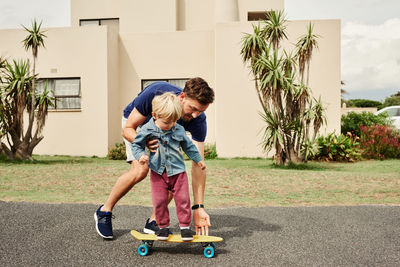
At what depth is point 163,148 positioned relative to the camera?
3.12 meters

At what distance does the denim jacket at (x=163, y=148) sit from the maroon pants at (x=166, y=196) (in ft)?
0.21

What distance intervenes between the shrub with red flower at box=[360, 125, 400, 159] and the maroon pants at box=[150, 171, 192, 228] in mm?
11842

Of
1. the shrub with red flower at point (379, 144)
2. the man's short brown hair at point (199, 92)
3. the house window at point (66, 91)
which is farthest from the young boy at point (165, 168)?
the house window at point (66, 91)

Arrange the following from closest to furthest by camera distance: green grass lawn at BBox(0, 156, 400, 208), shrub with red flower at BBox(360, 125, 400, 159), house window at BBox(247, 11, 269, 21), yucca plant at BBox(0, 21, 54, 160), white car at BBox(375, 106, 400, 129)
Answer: green grass lawn at BBox(0, 156, 400, 208) < yucca plant at BBox(0, 21, 54, 160) < shrub with red flower at BBox(360, 125, 400, 159) < white car at BBox(375, 106, 400, 129) < house window at BBox(247, 11, 269, 21)

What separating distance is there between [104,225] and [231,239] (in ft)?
3.89

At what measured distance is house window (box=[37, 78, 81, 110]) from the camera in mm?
14477

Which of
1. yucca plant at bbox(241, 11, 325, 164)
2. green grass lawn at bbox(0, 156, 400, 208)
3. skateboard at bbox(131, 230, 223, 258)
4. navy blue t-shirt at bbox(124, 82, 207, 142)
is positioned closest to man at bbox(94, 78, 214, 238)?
navy blue t-shirt at bbox(124, 82, 207, 142)

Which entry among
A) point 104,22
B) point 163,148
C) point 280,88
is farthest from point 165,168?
point 104,22

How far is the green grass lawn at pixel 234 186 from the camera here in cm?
614

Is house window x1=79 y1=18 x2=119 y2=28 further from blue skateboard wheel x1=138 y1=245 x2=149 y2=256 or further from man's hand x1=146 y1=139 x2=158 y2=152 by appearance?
blue skateboard wheel x1=138 y1=245 x2=149 y2=256

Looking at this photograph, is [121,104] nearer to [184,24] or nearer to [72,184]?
[184,24]

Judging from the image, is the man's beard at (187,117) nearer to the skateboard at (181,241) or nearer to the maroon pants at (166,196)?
the maroon pants at (166,196)

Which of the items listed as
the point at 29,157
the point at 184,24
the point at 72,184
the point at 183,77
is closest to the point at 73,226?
the point at 72,184

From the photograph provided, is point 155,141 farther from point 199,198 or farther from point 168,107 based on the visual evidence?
point 199,198
